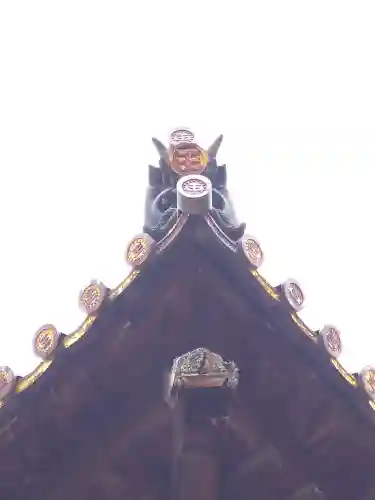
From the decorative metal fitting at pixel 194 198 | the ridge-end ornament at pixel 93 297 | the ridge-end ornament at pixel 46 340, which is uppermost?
the decorative metal fitting at pixel 194 198

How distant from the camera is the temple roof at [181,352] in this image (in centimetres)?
519

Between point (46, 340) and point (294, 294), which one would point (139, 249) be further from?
point (294, 294)

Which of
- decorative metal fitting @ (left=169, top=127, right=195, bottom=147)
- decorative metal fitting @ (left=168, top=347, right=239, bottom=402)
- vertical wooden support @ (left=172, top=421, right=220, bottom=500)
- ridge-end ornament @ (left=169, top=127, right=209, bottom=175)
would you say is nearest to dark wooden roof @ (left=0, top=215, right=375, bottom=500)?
vertical wooden support @ (left=172, top=421, right=220, bottom=500)

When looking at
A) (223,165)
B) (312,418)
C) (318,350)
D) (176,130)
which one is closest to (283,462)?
(312,418)

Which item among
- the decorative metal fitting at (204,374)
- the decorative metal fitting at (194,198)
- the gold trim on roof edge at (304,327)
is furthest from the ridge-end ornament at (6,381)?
the gold trim on roof edge at (304,327)

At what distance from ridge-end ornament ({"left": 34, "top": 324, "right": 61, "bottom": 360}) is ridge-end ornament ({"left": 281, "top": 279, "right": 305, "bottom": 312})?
4.86 feet

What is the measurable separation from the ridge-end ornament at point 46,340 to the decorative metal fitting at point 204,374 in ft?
3.21

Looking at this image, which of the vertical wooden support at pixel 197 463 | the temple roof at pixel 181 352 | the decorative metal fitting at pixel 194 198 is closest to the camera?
the vertical wooden support at pixel 197 463

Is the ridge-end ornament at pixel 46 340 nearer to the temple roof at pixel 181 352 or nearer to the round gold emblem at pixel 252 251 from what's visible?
the temple roof at pixel 181 352

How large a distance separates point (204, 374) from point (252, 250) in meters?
0.99

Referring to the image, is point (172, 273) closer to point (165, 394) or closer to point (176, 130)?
point (165, 394)

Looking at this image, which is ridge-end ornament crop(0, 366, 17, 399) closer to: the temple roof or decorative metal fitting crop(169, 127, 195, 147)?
the temple roof

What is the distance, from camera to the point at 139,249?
5.29 meters

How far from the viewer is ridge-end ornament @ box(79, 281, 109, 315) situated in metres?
5.22
